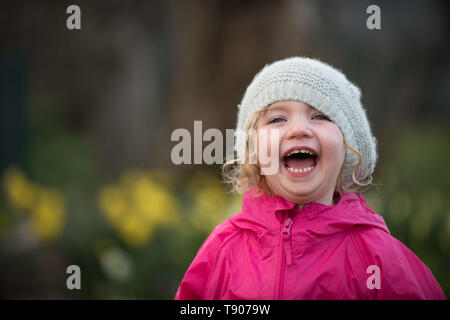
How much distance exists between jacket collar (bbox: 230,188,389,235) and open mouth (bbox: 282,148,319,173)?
0.16 m

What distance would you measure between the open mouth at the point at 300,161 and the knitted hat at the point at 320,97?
21cm

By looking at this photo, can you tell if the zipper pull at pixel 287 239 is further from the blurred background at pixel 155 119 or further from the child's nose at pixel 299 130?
the blurred background at pixel 155 119

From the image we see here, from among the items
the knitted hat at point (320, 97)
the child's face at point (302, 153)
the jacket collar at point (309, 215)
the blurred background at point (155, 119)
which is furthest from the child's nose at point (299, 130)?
the blurred background at point (155, 119)

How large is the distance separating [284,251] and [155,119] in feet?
27.4

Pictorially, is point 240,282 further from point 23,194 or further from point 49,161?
point 49,161

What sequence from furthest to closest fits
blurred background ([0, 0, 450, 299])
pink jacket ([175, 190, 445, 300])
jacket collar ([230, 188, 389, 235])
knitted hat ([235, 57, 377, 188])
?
blurred background ([0, 0, 450, 299]), knitted hat ([235, 57, 377, 188]), jacket collar ([230, 188, 389, 235]), pink jacket ([175, 190, 445, 300])

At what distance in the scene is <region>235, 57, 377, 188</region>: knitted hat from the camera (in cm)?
212

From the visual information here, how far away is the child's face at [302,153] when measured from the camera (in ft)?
6.71

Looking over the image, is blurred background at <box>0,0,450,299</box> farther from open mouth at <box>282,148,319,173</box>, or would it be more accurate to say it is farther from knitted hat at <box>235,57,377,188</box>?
open mouth at <box>282,148,319,173</box>

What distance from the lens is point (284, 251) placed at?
1.99 meters

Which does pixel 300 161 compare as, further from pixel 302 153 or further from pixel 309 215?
pixel 309 215

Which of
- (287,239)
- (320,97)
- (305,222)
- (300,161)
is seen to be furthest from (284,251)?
(320,97)

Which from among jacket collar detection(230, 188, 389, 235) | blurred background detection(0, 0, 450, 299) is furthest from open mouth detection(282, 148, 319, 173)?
blurred background detection(0, 0, 450, 299)
